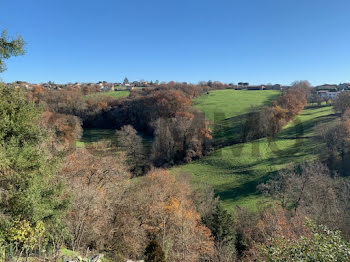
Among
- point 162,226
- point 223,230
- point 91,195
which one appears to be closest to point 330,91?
point 223,230

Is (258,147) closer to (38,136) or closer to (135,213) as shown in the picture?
(135,213)

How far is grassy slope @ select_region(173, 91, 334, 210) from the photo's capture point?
29.6 meters

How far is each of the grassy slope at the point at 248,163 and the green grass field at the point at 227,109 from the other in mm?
5285

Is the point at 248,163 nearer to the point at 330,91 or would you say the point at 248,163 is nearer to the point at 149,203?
the point at 149,203

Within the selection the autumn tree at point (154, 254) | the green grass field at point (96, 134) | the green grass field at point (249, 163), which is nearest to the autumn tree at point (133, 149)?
the green grass field at point (249, 163)

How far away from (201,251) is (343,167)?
25.6 meters

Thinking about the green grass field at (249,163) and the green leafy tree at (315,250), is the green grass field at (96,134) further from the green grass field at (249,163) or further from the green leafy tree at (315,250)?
the green leafy tree at (315,250)

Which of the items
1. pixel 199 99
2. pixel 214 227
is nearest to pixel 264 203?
pixel 214 227

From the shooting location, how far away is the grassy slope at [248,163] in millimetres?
29628

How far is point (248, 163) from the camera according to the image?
119 feet

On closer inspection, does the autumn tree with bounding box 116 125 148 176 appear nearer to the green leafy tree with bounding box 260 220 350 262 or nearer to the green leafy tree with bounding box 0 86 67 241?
the green leafy tree with bounding box 0 86 67 241

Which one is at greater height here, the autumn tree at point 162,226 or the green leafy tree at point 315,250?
the green leafy tree at point 315,250

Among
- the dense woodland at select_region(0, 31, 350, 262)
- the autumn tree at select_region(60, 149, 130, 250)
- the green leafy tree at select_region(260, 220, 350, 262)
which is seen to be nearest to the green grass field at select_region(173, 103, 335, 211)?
the dense woodland at select_region(0, 31, 350, 262)

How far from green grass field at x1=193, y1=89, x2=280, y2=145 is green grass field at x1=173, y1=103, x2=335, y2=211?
522 centimetres
